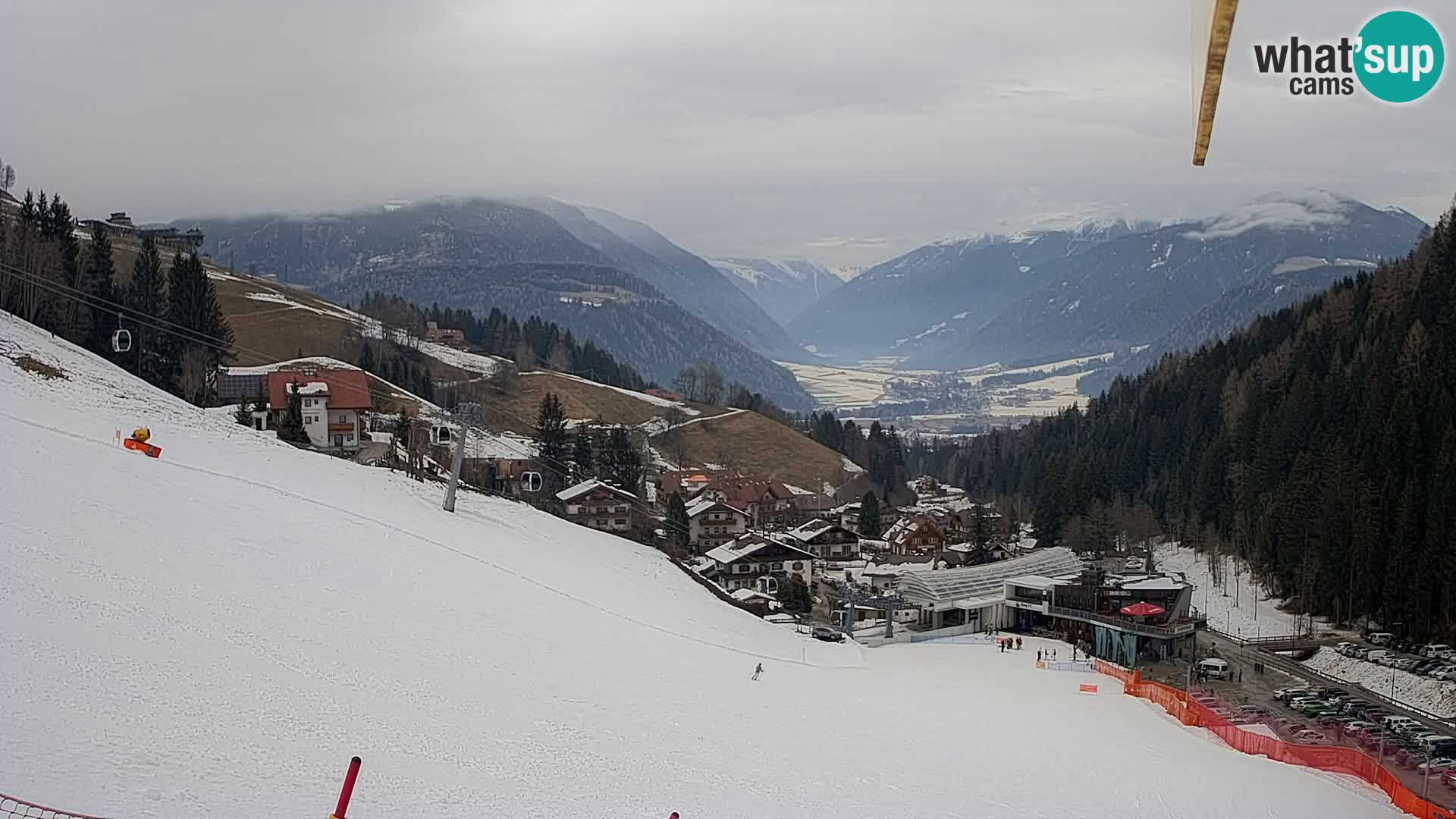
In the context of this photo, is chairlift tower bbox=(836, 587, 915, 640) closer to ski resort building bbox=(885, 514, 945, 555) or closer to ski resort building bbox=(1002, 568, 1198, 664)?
ski resort building bbox=(1002, 568, 1198, 664)

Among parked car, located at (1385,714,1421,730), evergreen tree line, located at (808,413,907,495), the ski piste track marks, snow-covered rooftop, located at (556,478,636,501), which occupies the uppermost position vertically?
the ski piste track marks

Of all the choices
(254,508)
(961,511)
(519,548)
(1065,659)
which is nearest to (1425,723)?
(1065,659)

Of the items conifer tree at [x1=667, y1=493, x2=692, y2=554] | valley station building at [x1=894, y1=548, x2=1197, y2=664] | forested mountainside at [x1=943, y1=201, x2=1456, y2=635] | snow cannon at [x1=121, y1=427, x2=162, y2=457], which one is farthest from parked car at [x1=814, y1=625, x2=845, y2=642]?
snow cannon at [x1=121, y1=427, x2=162, y2=457]

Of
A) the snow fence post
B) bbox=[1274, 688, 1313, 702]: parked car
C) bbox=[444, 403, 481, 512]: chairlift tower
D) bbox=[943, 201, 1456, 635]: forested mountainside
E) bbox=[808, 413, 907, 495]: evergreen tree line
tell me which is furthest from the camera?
bbox=[808, 413, 907, 495]: evergreen tree line

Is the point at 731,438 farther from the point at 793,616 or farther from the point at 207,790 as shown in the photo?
the point at 207,790

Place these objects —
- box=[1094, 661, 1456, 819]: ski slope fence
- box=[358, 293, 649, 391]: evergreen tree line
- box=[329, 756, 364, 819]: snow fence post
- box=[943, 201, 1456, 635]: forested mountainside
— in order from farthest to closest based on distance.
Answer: box=[358, 293, 649, 391]: evergreen tree line → box=[943, 201, 1456, 635]: forested mountainside → box=[1094, 661, 1456, 819]: ski slope fence → box=[329, 756, 364, 819]: snow fence post

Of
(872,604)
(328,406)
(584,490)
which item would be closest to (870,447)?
(584,490)
